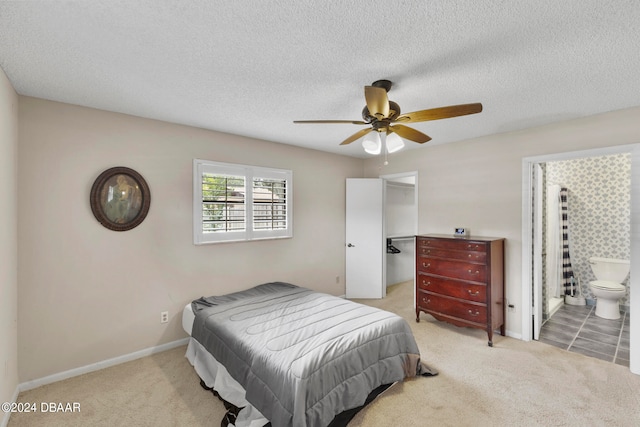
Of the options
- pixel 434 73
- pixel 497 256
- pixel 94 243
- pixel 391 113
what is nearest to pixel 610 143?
pixel 497 256

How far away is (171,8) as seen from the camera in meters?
1.44

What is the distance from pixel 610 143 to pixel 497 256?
1.54m

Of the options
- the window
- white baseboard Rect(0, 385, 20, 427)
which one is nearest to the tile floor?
the window

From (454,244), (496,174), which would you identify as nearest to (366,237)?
(454,244)

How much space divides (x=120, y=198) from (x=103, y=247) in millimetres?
502

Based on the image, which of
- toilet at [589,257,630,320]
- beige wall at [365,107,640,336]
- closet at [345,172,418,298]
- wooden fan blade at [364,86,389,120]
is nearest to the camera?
wooden fan blade at [364,86,389,120]

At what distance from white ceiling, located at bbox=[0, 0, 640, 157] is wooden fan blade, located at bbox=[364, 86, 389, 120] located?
0.24 m

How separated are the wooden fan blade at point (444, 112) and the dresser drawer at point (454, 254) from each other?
1.95 metres

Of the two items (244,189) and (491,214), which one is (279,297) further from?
(491,214)

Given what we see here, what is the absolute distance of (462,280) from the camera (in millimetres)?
3480

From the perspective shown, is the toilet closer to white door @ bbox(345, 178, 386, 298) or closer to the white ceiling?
the white ceiling

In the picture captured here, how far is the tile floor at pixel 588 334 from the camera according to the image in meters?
3.05

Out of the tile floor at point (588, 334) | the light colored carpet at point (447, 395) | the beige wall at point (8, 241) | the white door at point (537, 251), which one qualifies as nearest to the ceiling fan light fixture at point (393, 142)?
the light colored carpet at point (447, 395)

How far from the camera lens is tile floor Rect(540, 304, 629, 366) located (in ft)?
10.0
